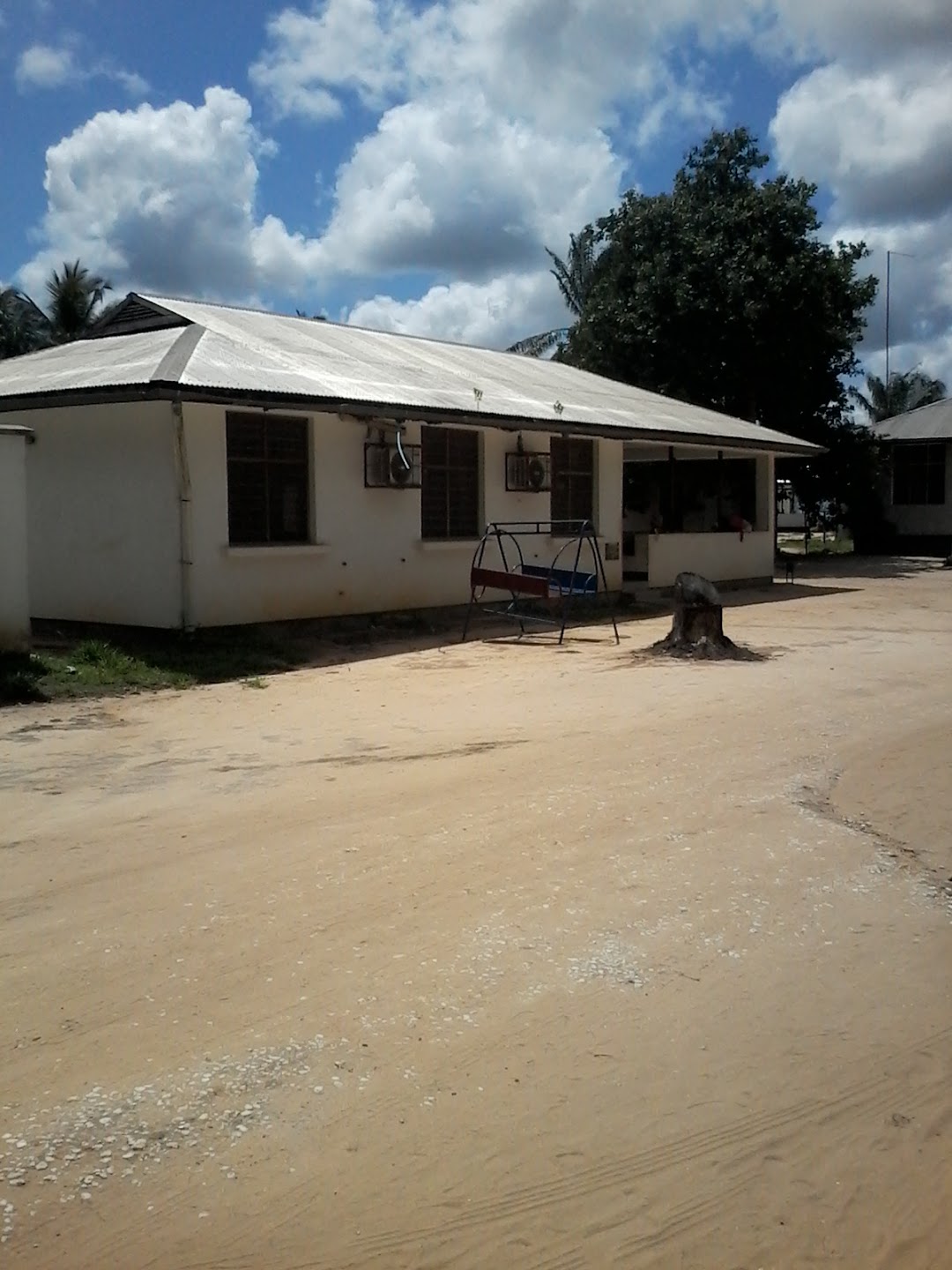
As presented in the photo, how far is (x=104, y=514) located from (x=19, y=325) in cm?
2548

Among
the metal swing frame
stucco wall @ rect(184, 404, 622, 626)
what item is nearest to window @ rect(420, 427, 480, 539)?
stucco wall @ rect(184, 404, 622, 626)

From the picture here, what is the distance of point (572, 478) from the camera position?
60.9 feet

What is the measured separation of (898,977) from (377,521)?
11164 millimetres

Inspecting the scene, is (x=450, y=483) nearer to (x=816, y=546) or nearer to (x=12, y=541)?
(x=12, y=541)

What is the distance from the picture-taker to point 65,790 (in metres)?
6.92

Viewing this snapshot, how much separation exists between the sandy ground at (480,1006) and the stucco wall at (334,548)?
17.2 ft

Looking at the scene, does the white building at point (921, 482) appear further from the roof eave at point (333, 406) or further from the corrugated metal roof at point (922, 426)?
the roof eave at point (333, 406)

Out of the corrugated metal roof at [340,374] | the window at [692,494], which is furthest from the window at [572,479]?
the window at [692,494]

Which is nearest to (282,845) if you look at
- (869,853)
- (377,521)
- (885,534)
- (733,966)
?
(733,966)

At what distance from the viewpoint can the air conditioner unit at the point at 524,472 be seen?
17.0 meters

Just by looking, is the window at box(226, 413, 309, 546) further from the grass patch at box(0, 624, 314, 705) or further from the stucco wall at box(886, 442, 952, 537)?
the stucco wall at box(886, 442, 952, 537)

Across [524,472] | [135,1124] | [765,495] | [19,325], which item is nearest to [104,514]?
[524,472]

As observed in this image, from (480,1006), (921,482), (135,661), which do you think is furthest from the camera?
(921,482)

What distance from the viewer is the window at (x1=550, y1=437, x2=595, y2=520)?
59.7 ft
